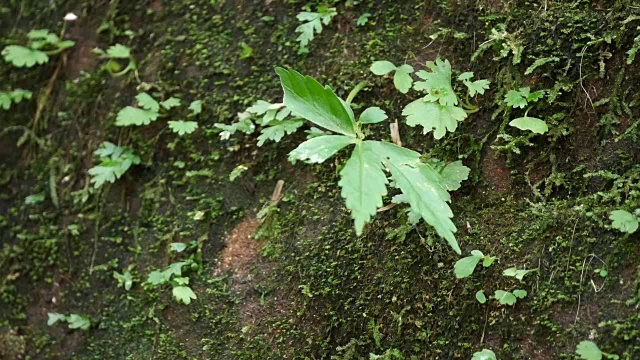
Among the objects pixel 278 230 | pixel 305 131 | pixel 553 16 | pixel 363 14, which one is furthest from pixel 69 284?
pixel 553 16

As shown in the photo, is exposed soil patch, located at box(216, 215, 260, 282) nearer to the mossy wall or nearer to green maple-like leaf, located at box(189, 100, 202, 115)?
the mossy wall

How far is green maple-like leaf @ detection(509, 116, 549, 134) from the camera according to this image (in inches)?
91.2

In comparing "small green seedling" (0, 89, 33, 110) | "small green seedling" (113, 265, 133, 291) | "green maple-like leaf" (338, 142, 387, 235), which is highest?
"green maple-like leaf" (338, 142, 387, 235)

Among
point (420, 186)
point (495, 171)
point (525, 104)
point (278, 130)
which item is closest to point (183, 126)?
point (278, 130)

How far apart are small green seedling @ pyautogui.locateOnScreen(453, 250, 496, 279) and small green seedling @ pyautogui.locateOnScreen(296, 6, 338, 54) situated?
1.34 m

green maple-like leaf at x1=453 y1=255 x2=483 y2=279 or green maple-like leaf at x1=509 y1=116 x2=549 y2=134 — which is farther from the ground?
green maple-like leaf at x1=509 y1=116 x2=549 y2=134

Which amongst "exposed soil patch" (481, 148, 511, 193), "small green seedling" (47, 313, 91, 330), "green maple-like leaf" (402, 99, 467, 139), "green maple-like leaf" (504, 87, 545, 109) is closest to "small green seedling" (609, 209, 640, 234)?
"exposed soil patch" (481, 148, 511, 193)

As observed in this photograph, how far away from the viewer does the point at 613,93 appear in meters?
2.30

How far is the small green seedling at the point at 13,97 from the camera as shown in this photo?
356cm

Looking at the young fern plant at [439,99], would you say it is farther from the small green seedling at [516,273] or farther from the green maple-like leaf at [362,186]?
the small green seedling at [516,273]

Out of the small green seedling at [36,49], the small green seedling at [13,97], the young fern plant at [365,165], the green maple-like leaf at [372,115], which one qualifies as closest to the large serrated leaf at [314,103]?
the young fern plant at [365,165]

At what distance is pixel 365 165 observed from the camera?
2.05 meters

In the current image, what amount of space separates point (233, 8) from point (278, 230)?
50.5 inches

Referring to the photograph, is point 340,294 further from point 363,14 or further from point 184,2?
point 184,2
